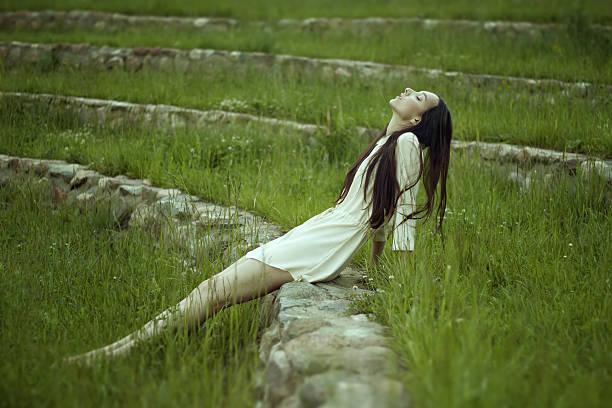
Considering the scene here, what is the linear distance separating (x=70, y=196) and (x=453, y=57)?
5.86 m

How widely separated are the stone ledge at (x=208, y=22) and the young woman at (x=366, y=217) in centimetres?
723

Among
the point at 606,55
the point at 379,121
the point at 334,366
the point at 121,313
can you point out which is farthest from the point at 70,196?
the point at 606,55

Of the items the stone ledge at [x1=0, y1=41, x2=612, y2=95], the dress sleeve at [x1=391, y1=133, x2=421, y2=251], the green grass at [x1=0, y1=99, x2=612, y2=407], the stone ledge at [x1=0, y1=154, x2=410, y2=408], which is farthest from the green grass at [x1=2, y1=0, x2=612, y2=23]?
the stone ledge at [x1=0, y1=154, x2=410, y2=408]

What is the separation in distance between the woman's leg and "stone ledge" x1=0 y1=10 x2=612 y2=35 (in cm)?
825

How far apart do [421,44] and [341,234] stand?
22.2 ft

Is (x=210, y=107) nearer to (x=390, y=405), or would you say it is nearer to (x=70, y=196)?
(x=70, y=196)

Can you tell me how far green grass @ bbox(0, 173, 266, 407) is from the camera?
2.36m

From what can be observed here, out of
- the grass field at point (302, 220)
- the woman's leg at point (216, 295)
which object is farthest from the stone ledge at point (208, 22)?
the woman's leg at point (216, 295)

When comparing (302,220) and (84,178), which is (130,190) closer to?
(84,178)

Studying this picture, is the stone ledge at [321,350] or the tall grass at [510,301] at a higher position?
the tall grass at [510,301]

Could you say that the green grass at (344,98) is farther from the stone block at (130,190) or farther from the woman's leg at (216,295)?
the woman's leg at (216,295)

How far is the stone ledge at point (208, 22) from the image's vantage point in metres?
10.1

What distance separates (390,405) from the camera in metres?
1.93

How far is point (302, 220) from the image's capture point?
4582mm
